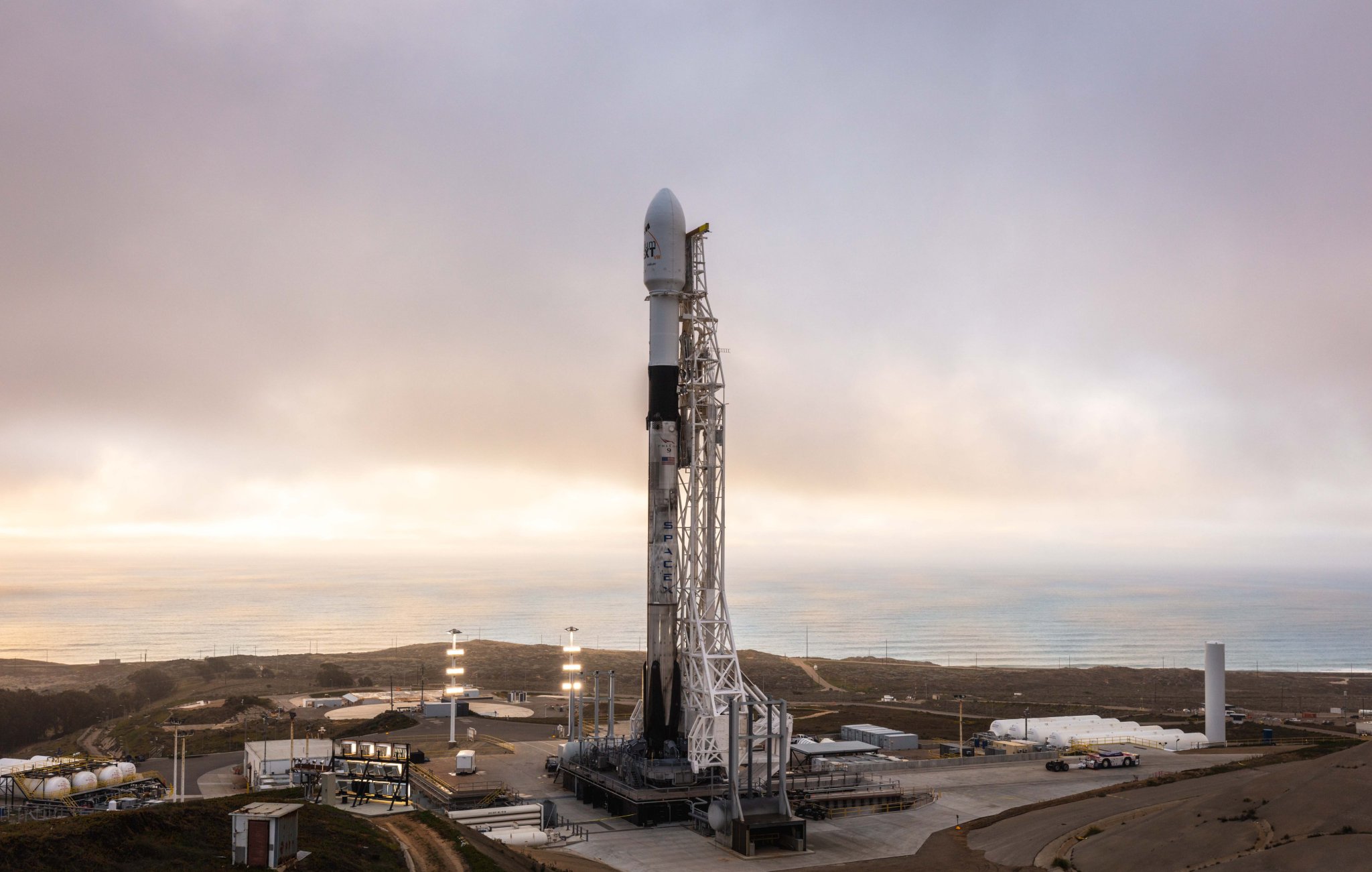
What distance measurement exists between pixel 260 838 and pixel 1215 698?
64426mm

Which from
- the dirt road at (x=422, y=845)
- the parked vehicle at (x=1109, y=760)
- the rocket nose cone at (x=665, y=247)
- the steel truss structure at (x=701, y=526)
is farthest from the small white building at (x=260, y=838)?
the parked vehicle at (x=1109, y=760)

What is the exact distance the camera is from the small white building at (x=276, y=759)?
4984cm

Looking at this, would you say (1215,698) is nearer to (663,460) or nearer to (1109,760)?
(1109,760)

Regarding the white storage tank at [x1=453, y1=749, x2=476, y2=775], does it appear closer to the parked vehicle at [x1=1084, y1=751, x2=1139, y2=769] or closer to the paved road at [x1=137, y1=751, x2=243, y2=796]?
the paved road at [x1=137, y1=751, x2=243, y2=796]

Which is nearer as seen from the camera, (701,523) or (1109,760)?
(701,523)

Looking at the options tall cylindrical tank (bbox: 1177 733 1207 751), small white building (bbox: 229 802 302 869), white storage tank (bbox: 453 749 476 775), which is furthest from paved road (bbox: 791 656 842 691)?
small white building (bbox: 229 802 302 869)

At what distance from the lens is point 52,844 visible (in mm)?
25656

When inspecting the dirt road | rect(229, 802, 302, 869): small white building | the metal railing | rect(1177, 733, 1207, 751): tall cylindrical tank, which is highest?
rect(229, 802, 302, 869): small white building

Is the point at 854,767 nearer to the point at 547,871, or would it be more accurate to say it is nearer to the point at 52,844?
the point at 547,871

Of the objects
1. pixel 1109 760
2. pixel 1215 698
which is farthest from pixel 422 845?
pixel 1215 698

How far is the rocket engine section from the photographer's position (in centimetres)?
4806

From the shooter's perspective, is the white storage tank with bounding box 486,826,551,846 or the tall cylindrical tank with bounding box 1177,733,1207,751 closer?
the white storage tank with bounding box 486,826,551,846

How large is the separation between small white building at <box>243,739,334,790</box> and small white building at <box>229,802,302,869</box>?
21.7 meters

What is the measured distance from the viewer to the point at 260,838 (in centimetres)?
2777
